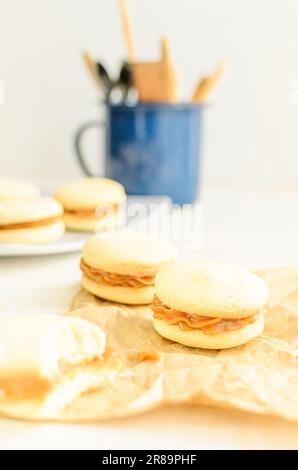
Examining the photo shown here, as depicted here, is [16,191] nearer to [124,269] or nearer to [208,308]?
[124,269]

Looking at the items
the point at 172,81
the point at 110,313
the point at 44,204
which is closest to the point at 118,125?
the point at 172,81

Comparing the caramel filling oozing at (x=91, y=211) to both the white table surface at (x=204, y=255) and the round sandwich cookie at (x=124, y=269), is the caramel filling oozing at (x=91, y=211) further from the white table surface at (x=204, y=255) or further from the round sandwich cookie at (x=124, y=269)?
the round sandwich cookie at (x=124, y=269)

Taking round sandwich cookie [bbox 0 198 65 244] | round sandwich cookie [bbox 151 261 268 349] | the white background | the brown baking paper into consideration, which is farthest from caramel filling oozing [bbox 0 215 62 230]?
the white background

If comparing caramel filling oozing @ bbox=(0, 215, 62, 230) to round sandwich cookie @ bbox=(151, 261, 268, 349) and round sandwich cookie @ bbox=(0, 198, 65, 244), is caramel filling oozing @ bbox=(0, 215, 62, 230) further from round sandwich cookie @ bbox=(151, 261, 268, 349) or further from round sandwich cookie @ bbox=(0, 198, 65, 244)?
round sandwich cookie @ bbox=(151, 261, 268, 349)

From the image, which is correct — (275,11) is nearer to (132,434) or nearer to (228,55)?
(228,55)

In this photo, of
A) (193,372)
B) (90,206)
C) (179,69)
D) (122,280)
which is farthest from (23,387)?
(179,69)
